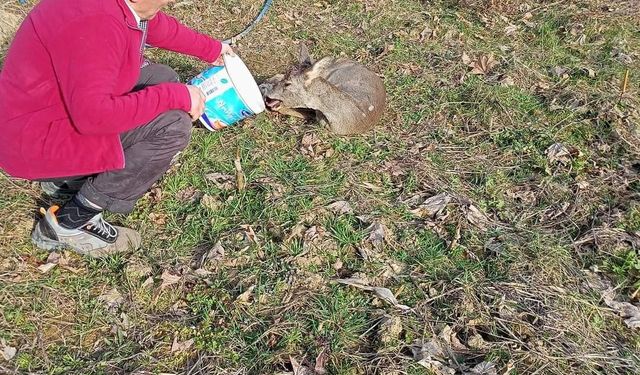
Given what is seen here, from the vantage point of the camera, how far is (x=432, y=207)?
11.5 feet

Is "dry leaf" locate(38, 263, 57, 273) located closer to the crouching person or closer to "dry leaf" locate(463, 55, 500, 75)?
the crouching person

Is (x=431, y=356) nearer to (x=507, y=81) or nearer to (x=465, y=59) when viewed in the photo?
(x=507, y=81)

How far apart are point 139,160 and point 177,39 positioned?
0.84m

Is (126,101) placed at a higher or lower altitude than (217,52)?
higher

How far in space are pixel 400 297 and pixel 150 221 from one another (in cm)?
150

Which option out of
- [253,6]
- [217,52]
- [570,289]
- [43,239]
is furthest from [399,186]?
[253,6]

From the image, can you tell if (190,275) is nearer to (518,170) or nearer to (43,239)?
(43,239)

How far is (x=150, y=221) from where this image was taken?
10.9 ft

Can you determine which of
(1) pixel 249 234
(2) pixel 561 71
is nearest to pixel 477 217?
(1) pixel 249 234

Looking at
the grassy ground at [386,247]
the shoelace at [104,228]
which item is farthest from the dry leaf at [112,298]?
the shoelace at [104,228]

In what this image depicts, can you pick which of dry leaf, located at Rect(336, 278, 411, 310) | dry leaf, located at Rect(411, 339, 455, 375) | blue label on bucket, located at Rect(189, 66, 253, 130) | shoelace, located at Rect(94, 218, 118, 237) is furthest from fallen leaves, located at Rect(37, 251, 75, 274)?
dry leaf, located at Rect(411, 339, 455, 375)

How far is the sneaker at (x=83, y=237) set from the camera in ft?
9.80

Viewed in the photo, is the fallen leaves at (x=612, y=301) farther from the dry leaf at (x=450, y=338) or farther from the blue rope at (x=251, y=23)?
the blue rope at (x=251, y=23)

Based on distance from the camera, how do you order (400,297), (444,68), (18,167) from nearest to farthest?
(18,167) → (400,297) → (444,68)
